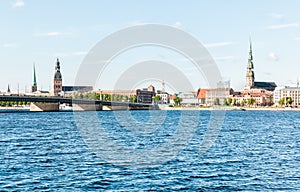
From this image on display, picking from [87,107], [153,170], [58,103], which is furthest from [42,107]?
[153,170]

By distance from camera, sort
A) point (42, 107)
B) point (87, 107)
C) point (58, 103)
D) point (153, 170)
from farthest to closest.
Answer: point (87, 107)
point (42, 107)
point (58, 103)
point (153, 170)

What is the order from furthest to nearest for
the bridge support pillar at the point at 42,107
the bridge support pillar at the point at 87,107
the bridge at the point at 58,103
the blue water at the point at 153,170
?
the bridge support pillar at the point at 87,107, the bridge support pillar at the point at 42,107, the bridge at the point at 58,103, the blue water at the point at 153,170

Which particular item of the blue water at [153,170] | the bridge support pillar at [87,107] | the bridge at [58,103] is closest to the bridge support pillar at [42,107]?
the bridge at [58,103]

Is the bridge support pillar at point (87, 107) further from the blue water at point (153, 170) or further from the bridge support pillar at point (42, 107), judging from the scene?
the blue water at point (153, 170)

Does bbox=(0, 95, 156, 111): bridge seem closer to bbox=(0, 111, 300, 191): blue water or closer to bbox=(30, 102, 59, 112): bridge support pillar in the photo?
bbox=(30, 102, 59, 112): bridge support pillar

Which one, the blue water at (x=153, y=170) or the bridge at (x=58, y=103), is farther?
the bridge at (x=58, y=103)

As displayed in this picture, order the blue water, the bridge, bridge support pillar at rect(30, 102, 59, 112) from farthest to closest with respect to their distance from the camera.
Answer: bridge support pillar at rect(30, 102, 59, 112), the bridge, the blue water

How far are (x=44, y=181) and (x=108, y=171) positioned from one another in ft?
12.8

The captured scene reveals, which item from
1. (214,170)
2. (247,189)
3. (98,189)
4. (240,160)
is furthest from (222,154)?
(98,189)

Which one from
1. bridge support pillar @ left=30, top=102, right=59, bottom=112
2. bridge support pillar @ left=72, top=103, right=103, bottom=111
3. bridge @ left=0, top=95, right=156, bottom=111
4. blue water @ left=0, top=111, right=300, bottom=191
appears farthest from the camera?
bridge support pillar @ left=72, top=103, right=103, bottom=111

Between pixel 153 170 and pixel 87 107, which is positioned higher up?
pixel 87 107

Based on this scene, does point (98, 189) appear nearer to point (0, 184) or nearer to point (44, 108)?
point (0, 184)

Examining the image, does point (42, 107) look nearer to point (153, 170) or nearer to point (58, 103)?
point (58, 103)

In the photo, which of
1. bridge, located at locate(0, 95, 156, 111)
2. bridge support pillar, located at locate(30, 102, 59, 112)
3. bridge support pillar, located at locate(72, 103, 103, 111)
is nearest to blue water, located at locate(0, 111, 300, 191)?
bridge, located at locate(0, 95, 156, 111)
